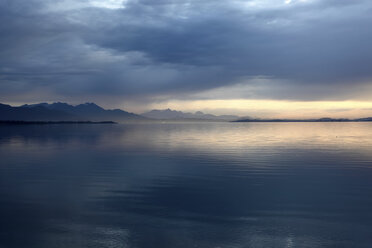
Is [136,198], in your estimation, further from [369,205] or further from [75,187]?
[369,205]

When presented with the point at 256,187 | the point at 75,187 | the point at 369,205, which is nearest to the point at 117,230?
the point at 75,187

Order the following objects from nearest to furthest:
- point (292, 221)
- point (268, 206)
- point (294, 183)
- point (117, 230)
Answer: point (117, 230) < point (292, 221) < point (268, 206) < point (294, 183)

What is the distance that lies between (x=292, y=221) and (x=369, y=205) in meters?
5.46

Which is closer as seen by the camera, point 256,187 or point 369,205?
point 369,205

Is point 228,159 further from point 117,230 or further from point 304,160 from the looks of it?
point 117,230

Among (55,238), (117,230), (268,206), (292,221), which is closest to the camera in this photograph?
(55,238)

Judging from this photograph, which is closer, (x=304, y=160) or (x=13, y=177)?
(x=13, y=177)

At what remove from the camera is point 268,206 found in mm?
16172

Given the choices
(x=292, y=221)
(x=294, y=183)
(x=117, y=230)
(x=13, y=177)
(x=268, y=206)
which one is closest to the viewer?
(x=117, y=230)

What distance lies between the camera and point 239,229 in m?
12.7

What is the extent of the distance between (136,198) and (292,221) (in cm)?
811

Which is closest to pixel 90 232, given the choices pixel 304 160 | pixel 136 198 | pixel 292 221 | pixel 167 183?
pixel 136 198

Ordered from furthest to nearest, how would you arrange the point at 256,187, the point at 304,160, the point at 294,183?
the point at 304,160
the point at 294,183
the point at 256,187

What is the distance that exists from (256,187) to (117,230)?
34.6ft
